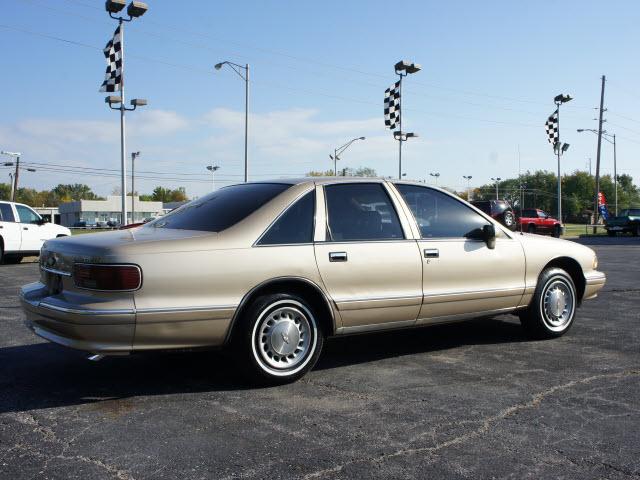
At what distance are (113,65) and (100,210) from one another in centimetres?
8932

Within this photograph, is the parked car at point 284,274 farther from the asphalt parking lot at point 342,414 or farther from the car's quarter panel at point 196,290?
the asphalt parking lot at point 342,414

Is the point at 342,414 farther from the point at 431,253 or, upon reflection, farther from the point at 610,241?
the point at 610,241

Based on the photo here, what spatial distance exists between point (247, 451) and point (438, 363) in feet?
7.51

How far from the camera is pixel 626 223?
36781 mm

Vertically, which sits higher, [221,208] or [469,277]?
[221,208]

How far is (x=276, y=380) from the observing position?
436cm

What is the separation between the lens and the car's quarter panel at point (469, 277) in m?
5.09

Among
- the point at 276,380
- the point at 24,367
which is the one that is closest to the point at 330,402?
the point at 276,380

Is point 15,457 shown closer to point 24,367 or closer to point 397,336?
point 24,367

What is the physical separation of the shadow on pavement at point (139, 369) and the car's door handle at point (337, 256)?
922mm

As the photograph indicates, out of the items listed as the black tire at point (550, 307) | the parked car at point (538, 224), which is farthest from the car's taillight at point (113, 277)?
the parked car at point (538, 224)

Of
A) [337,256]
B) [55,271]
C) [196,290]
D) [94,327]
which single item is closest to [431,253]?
[337,256]

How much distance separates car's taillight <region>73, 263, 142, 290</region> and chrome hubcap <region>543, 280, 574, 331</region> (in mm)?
3862

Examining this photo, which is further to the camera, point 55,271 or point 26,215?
point 26,215
